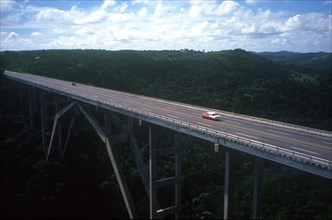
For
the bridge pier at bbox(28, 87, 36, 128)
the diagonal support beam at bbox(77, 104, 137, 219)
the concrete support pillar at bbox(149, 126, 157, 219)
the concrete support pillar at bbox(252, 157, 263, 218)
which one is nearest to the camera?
the concrete support pillar at bbox(252, 157, 263, 218)

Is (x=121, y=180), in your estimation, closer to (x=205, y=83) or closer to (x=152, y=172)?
(x=152, y=172)

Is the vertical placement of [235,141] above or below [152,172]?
above

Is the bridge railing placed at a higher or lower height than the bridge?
higher

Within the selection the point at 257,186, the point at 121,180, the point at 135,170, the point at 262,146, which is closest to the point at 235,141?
the point at 262,146

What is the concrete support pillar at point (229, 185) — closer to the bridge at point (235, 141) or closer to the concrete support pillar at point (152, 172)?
the bridge at point (235, 141)

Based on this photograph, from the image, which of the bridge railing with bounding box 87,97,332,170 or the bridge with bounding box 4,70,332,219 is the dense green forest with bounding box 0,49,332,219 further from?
the bridge railing with bounding box 87,97,332,170

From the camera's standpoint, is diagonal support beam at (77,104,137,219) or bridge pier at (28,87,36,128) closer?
diagonal support beam at (77,104,137,219)

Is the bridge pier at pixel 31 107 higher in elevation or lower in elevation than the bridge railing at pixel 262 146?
lower

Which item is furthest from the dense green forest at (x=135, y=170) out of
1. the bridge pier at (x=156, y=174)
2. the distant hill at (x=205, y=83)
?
the bridge pier at (x=156, y=174)

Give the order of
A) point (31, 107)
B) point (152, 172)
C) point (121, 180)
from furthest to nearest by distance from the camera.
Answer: point (31, 107) < point (121, 180) < point (152, 172)

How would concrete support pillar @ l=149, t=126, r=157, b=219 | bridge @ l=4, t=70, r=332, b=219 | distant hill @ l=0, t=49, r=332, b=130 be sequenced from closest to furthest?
1. bridge @ l=4, t=70, r=332, b=219
2. concrete support pillar @ l=149, t=126, r=157, b=219
3. distant hill @ l=0, t=49, r=332, b=130

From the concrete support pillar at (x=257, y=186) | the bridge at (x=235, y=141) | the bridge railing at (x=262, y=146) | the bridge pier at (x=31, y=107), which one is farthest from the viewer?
the bridge pier at (x=31, y=107)

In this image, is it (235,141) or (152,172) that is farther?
(152,172)

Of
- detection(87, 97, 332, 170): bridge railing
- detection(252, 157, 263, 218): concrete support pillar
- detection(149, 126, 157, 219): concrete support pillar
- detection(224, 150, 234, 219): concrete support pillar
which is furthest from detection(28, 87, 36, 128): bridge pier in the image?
detection(252, 157, 263, 218): concrete support pillar
